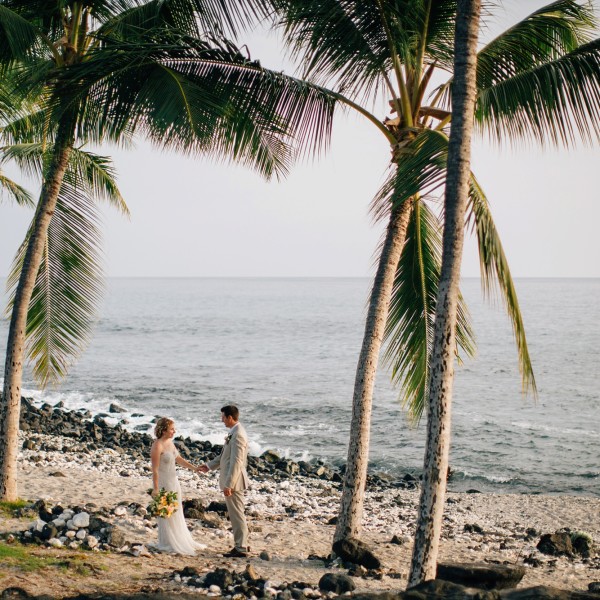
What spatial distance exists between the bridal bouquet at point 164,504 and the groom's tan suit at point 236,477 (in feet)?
2.06

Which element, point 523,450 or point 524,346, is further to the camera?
point 523,450

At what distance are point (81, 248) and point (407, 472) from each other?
13.2m

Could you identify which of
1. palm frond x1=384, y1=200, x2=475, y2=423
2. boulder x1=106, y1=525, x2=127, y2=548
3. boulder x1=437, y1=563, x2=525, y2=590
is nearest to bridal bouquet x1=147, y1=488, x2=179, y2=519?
boulder x1=106, y1=525, x2=127, y2=548

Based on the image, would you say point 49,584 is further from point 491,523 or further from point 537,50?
point 491,523

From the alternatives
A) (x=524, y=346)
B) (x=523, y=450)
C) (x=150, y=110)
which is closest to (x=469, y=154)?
(x=524, y=346)

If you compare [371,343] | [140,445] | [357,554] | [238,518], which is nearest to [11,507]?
[238,518]

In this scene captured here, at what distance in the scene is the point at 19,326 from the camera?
10781mm

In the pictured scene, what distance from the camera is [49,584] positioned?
7391 mm

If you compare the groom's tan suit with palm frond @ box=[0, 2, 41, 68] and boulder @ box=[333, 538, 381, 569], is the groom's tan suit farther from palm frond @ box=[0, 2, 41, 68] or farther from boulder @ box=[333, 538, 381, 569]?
palm frond @ box=[0, 2, 41, 68]

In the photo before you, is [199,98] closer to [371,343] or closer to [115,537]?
[371,343]

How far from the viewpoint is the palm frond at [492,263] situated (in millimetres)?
7707

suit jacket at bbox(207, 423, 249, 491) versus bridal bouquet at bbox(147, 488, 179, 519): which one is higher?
suit jacket at bbox(207, 423, 249, 491)

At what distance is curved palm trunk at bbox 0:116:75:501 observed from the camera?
1067 cm

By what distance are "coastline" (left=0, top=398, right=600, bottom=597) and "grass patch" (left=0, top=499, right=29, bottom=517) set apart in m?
0.43
